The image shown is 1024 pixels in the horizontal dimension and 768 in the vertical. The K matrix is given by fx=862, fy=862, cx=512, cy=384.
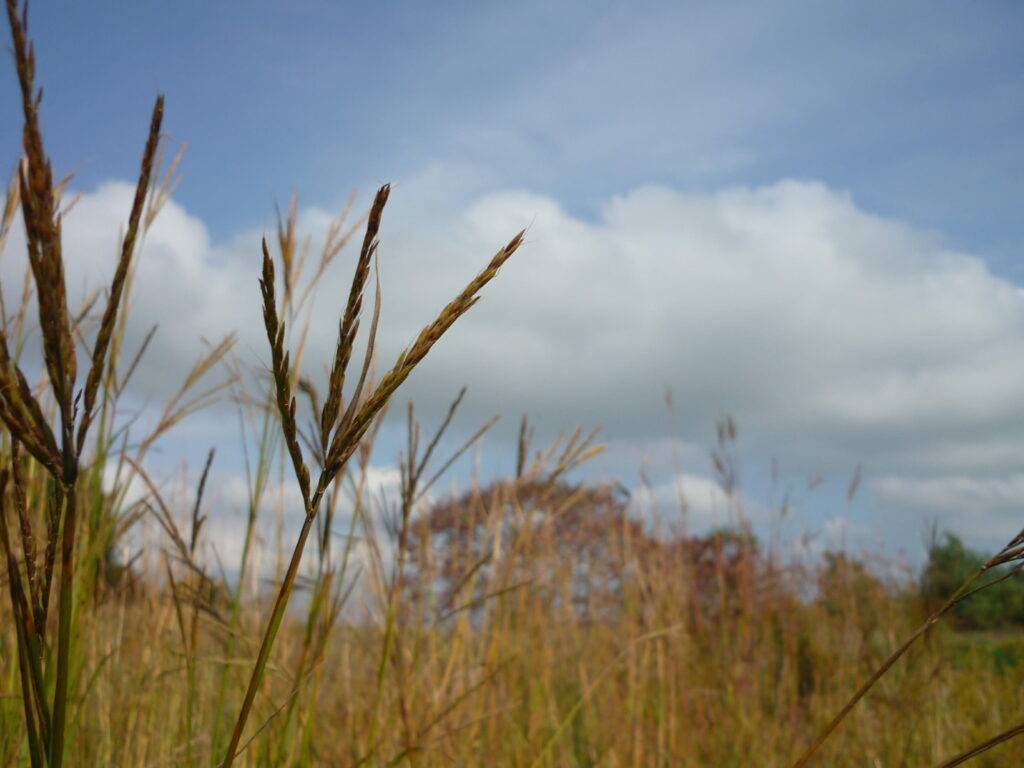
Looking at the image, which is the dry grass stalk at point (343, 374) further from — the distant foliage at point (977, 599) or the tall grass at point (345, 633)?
the distant foliage at point (977, 599)

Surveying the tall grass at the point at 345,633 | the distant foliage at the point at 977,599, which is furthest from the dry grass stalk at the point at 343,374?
the distant foliage at the point at 977,599

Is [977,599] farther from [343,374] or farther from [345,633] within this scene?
[343,374]

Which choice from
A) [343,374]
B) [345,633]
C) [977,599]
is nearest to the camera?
[343,374]

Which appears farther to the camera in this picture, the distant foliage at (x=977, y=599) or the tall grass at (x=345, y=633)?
the distant foliage at (x=977, y=599)

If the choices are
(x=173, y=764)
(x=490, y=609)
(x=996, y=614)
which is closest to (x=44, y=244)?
(x=173, y=764)

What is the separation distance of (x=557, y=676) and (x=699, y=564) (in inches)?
120

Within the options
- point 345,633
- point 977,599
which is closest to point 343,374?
point 345,633

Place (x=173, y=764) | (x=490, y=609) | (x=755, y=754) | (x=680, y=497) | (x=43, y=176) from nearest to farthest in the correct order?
(x=43, y=176)
(x=173, y=764)
(x=490, y=609)
(x=755, y=754)
(x=680, y=497)

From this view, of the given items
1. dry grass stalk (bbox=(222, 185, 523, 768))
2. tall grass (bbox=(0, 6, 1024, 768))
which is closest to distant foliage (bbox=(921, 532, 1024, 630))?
tall grass (bbox=(0, 6, 1024, 768))

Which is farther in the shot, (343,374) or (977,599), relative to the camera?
(977,599)

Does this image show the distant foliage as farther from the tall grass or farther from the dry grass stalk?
the dry grass stalk

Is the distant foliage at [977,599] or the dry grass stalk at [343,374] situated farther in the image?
the distant foliage at [977,599]

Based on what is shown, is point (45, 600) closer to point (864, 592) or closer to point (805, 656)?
point (805, 656)

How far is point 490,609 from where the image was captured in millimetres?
2750
